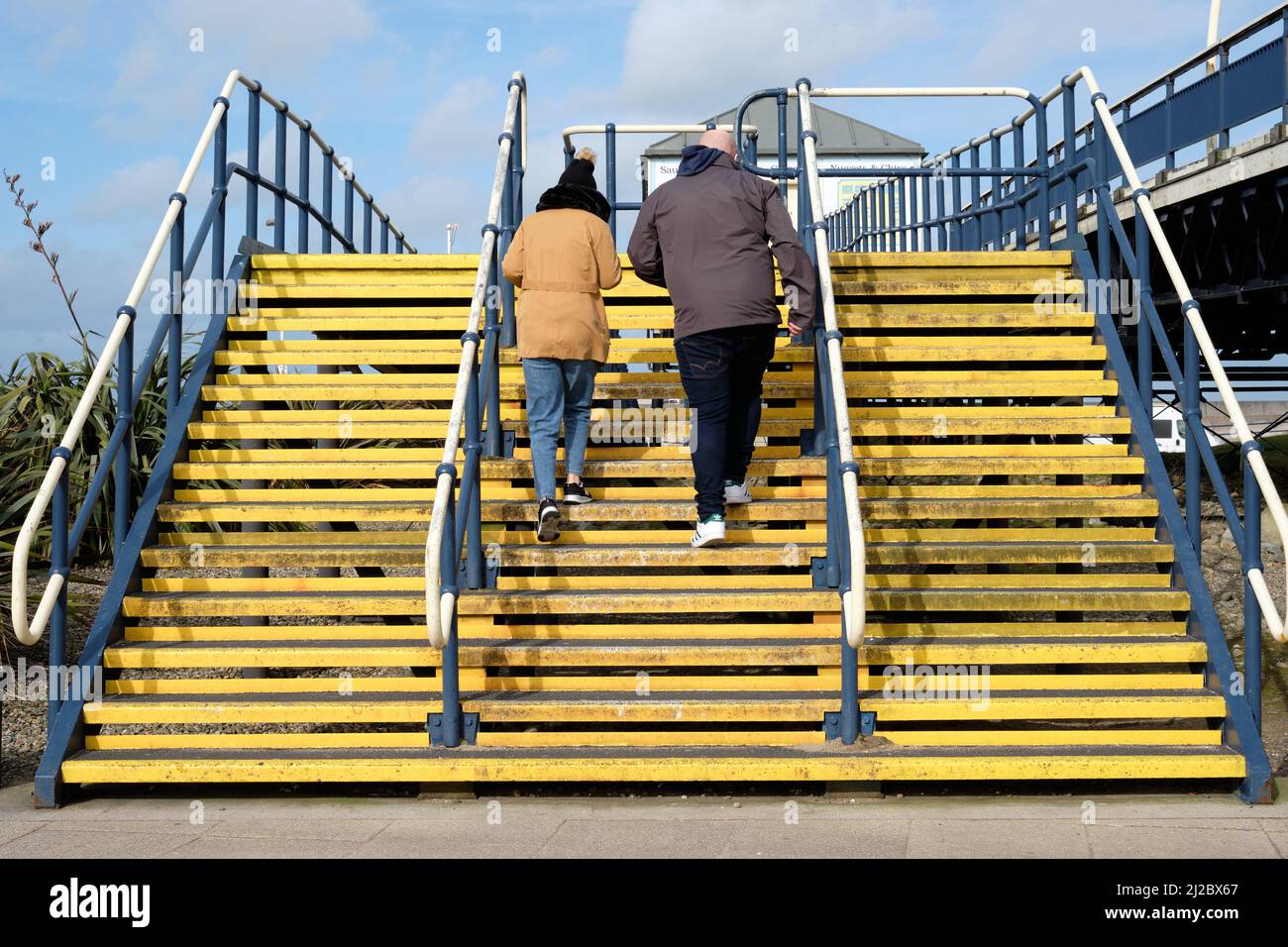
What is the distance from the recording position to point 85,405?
5309 mm

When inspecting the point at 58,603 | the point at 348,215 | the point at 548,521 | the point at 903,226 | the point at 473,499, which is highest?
the point at 903,226

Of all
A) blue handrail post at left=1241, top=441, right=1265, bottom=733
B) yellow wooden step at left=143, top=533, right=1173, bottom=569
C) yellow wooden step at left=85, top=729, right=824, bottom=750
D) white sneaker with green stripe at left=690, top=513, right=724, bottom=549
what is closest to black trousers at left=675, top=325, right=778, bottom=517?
white sneaker with green stripe at left=690, top=513, right=724, bottom=549

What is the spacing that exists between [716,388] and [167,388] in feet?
9.81

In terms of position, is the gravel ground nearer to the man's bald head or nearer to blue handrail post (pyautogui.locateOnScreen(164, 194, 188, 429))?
blue handrail post (pyautogui.locateOnScreen(164, 194, 188, 429))

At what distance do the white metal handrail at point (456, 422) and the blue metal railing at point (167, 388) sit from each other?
4.43 feet

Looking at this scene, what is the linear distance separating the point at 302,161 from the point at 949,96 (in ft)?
14.2

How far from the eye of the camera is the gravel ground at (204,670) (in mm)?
5961

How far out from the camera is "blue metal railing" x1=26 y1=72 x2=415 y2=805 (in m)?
5.15

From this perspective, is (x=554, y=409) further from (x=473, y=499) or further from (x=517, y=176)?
(x=517, y=176)

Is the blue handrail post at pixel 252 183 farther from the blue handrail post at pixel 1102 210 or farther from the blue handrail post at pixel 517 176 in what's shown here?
the blue handrail post at pixel 1102 210

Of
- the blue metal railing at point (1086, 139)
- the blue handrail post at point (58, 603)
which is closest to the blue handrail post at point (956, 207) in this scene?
the blue metal railing at point (1086, 139)

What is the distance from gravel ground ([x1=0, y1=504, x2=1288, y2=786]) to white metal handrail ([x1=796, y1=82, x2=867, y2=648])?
2.19 metres

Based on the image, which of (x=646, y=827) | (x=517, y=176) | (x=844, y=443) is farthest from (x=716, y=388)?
(x=517, y=176)

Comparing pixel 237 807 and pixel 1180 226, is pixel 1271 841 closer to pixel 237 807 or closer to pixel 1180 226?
pixel 237 807
